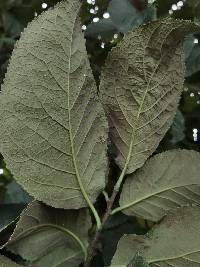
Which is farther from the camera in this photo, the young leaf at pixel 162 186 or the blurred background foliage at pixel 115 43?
the blurred background foliage at pixel 115 43

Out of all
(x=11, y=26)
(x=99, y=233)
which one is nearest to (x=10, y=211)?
(x=99, y=233)

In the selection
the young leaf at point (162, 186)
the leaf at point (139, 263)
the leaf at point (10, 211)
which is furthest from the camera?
the leaf at point (10, 211)

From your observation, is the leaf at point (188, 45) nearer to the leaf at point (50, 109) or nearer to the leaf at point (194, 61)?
the leaf at point (194, 61)

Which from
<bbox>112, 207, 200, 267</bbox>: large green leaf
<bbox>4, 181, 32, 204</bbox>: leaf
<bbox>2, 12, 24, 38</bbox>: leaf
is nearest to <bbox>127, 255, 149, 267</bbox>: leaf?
<bbox>112, 207, 200, 267</bbox>: large green leaf

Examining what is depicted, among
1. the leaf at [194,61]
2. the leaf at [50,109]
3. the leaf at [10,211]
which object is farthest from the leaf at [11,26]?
the leaf at [50,109]

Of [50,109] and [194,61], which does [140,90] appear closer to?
[50,109]
